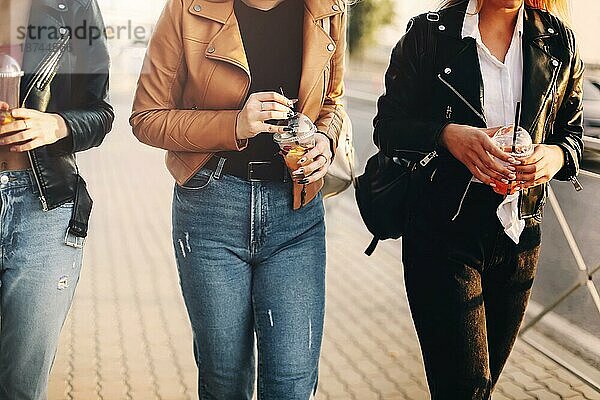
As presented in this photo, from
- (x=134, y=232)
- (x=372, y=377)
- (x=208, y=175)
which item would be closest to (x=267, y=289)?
(x=208, y=175)

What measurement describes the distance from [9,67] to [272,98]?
71cm

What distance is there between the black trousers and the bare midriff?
3.73 feet

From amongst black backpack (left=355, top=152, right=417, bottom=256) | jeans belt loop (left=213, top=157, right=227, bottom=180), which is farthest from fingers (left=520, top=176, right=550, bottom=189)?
jeans belt loop (left=213, top=157, right=227, bottom=180)

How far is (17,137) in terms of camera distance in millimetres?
2166

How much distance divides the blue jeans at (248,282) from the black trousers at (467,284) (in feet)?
1.07

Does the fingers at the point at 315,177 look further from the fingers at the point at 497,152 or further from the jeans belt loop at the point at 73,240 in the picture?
the jeans belt loop at the point at 73,240

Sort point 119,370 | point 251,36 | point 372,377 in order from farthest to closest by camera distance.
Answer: point 372,377
point 119,370
point 251,36

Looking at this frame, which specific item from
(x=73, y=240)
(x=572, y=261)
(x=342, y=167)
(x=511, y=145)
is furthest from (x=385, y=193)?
(x=73, y=240)

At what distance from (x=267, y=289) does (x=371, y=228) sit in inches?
19.4

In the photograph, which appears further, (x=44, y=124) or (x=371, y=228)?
(x=371, y=228)

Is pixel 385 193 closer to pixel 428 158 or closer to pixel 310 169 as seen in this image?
pixel 428 158

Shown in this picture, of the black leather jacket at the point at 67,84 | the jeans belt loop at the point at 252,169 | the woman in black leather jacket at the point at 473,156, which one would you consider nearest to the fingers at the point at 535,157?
the woman in black leather jacket at the point at 473,156

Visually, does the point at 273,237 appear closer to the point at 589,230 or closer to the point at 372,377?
the point at 372,377

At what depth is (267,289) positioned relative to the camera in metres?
2.23
